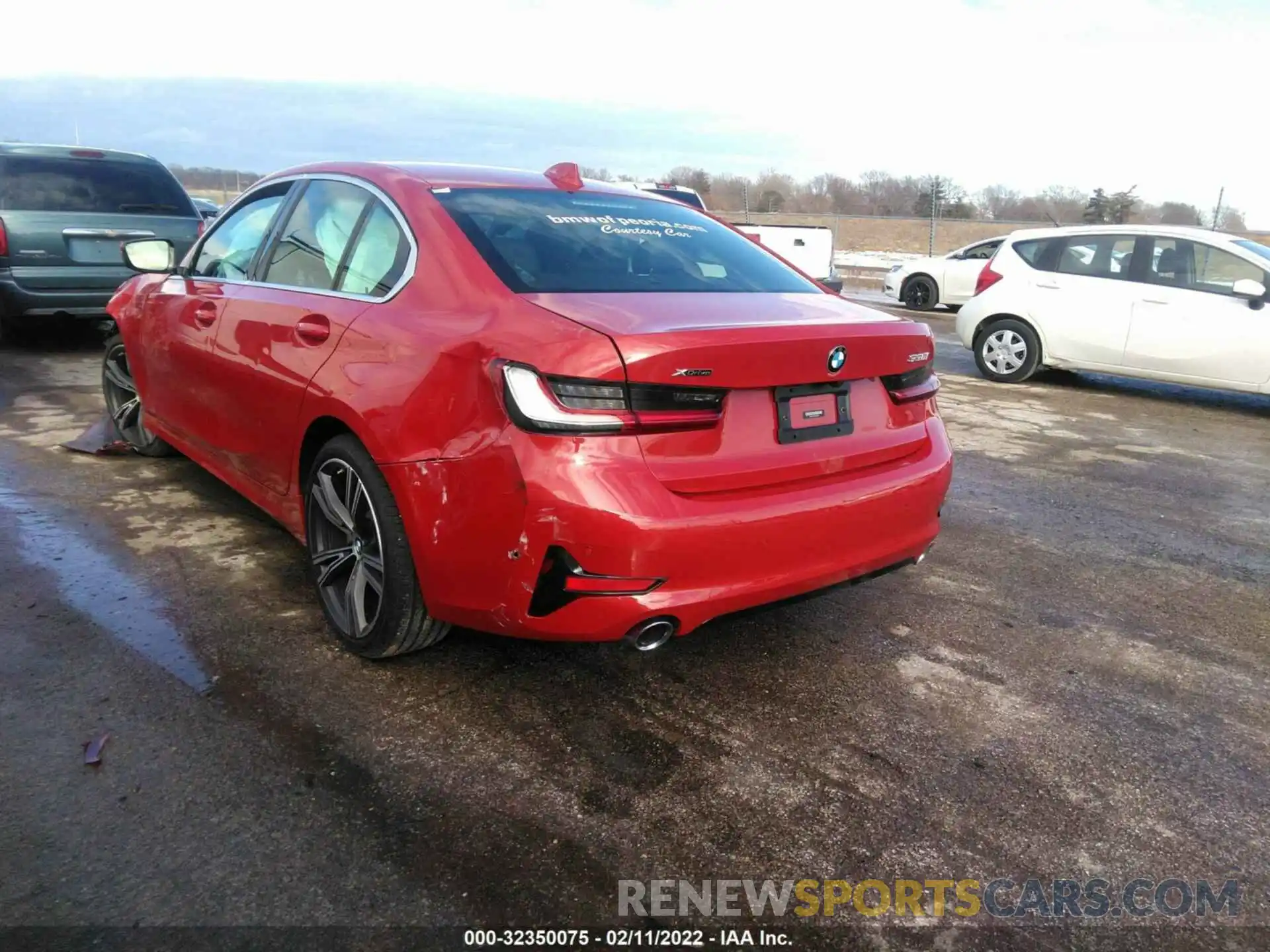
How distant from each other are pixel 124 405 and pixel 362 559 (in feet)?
10.7

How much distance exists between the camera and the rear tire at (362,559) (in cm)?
296

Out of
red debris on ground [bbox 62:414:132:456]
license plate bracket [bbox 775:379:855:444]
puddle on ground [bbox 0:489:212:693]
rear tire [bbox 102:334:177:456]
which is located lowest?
puddle on ground [bbox 0:489:212:693]

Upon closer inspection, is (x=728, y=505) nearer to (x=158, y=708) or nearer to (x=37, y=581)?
(x=158, y=708)

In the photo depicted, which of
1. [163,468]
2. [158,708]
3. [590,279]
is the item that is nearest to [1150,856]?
[590,279]

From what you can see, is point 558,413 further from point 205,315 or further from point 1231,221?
point 1231,221

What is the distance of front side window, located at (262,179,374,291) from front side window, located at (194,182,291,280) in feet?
0.83

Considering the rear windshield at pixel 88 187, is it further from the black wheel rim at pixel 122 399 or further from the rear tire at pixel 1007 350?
the rear tire at pixel 1007 350

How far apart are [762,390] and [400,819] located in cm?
150

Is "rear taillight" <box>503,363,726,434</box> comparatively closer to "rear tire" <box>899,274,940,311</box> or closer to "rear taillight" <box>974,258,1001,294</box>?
"rear taillight" <box>974,258,1001,294</box>

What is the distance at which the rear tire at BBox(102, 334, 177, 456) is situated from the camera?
552 centimetres

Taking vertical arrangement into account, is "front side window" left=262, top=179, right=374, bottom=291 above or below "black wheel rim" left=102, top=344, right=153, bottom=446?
above

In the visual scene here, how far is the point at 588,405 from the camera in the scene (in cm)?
251

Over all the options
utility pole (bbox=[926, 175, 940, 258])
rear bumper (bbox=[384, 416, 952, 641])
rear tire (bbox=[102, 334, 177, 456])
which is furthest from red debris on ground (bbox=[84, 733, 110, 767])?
utility pole (bbox=[926, 175, 940, 258])

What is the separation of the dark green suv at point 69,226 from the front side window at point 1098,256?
831 centimetres
